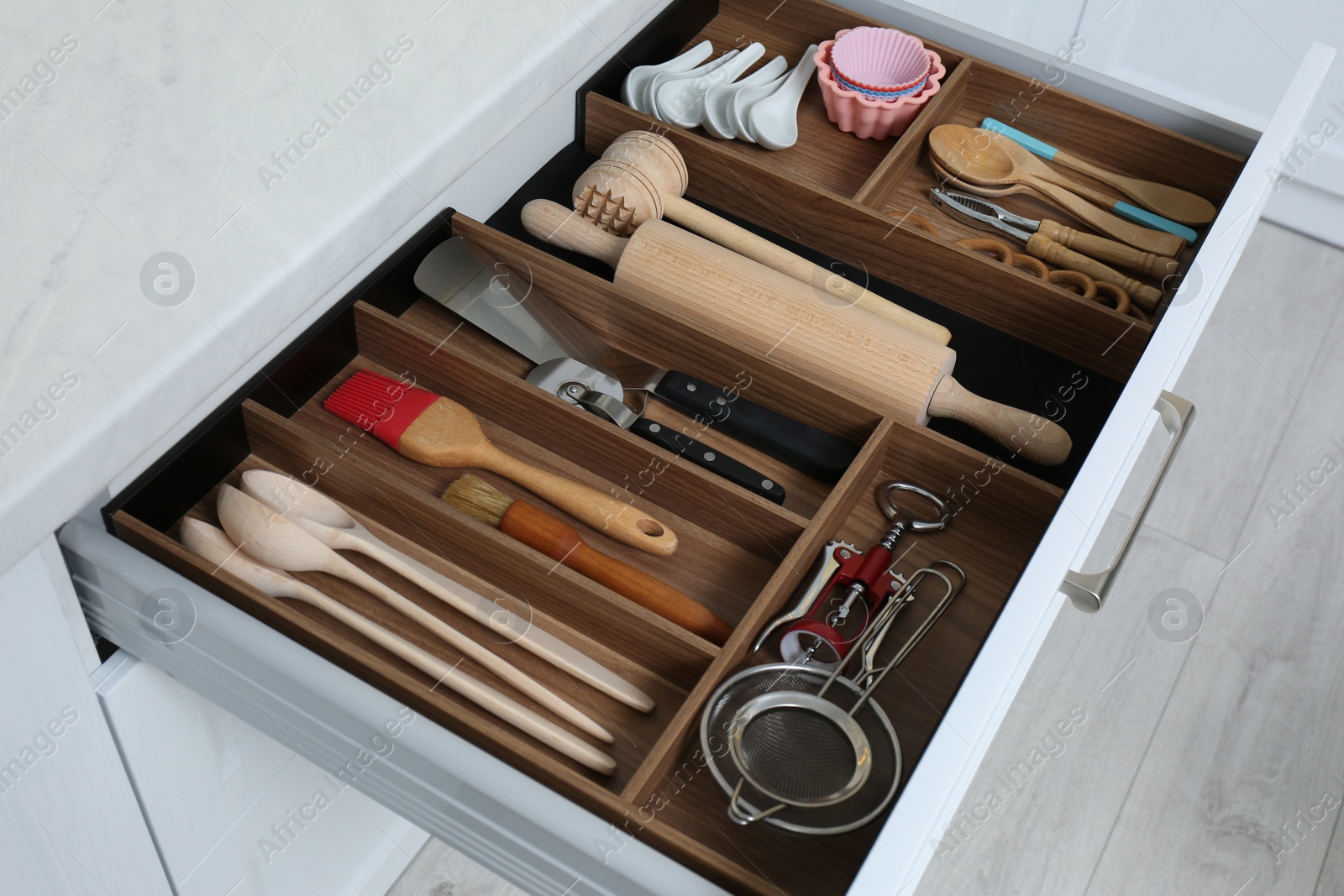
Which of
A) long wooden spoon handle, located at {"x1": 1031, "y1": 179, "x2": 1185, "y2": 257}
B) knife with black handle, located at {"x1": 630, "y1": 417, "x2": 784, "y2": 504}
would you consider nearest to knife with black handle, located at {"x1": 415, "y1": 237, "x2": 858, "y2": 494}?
knife with black handle, located at {"x1": 630, "y1": 417, "x2": 784, "y2": 504}

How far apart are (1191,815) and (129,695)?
1399mm

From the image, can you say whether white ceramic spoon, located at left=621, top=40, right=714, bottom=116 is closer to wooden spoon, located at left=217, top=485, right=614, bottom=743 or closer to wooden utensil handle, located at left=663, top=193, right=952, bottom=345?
wooden utensil handle, located at left=663, top=193, right=952, bottom=345

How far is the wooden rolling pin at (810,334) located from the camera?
3.22 ft

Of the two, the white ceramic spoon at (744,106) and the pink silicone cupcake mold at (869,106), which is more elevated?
the pink silicone cupcake mold at (869,106)

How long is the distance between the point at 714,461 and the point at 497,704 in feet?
0.94

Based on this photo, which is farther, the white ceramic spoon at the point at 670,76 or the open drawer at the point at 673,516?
the white ceramic spoon at the point at 670,76

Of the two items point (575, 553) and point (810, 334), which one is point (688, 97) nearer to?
point (810, 334)

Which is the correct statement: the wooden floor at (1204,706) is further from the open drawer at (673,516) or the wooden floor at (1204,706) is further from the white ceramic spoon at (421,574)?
the white ceramic spoon at (421,574)

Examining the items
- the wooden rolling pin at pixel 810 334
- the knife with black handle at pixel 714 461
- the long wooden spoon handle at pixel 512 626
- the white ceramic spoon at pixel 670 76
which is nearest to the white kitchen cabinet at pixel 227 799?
the long wooden spoon handle at pixel 512 626

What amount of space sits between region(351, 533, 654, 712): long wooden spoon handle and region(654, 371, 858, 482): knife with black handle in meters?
0.24

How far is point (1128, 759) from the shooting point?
168cm

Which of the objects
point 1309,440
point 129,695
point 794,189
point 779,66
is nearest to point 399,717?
point 129,695

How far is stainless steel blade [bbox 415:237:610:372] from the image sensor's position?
3.37 feet

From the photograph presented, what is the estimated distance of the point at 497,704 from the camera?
2.58 ft
